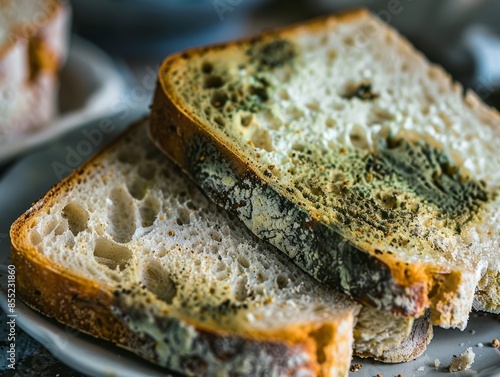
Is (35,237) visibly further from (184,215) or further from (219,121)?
(219,121)

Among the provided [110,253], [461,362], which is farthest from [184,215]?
[461,362]

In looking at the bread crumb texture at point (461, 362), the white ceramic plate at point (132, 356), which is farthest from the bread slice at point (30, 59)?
the bread crumb texture at point (461, 362)

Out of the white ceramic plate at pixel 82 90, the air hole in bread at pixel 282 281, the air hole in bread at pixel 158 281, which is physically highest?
the air hole in bread at pixel 282 281

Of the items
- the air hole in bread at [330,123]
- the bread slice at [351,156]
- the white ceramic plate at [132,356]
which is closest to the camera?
the white ceramic plate at [132,356]

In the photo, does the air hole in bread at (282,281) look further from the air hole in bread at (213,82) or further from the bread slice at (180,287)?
the air hole in bread at (213,82)

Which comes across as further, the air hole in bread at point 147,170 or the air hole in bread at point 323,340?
the air hole in bread at point 147,170
